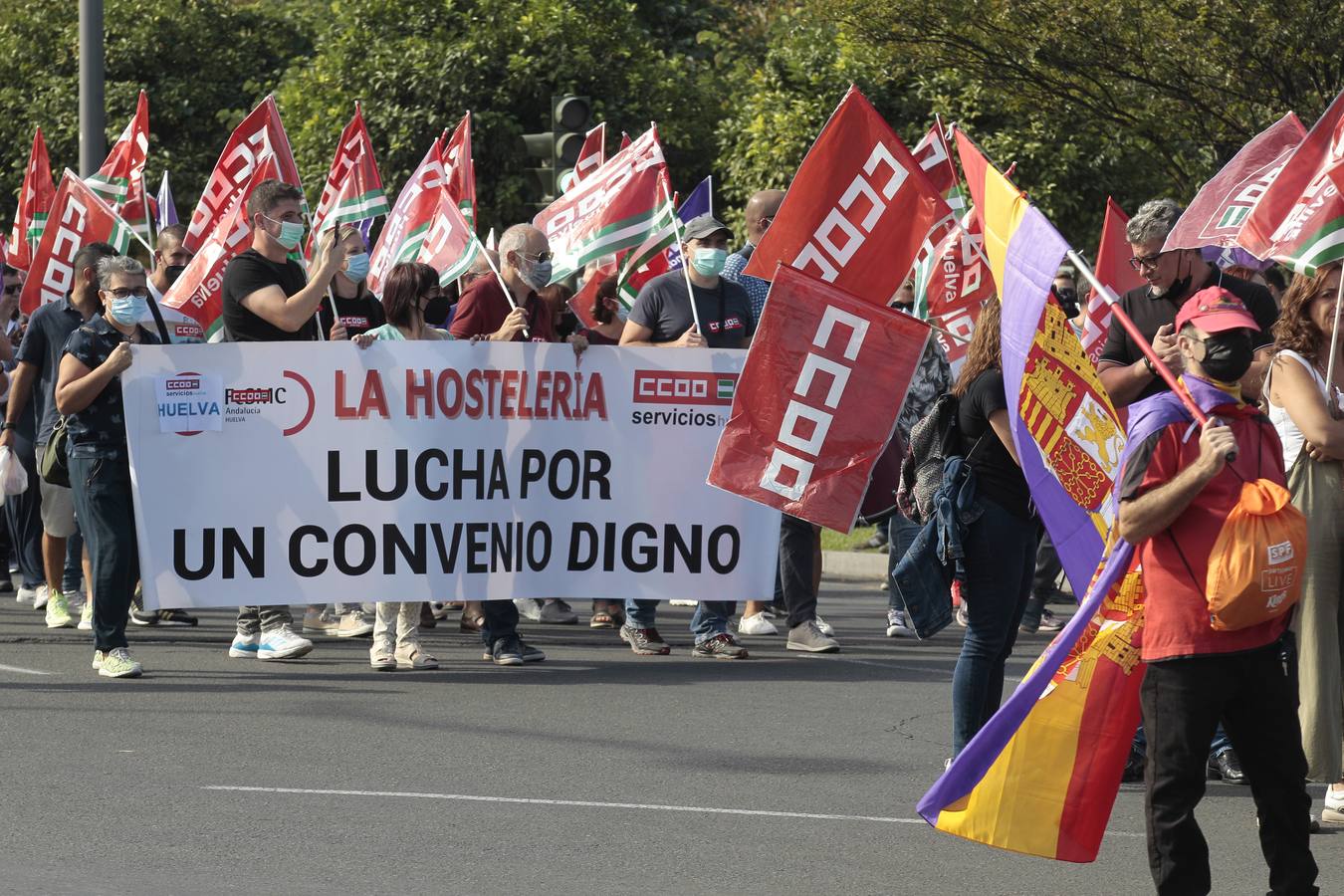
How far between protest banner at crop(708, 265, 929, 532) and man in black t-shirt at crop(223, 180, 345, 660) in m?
2.50

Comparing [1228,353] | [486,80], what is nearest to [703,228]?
[1228,353]

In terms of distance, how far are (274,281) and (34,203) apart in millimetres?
6948

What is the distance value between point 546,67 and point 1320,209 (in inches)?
766

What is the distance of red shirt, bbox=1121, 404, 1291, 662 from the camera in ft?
16.2

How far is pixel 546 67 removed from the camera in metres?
25.7

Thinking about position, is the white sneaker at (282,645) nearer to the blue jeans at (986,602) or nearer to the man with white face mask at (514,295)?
the man with white face mask at (514,295)

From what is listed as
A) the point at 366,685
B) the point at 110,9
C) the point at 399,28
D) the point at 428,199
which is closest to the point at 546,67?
the point at 399,28

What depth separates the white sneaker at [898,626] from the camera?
36.5 feet

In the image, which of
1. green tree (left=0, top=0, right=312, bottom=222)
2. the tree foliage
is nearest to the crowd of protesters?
the tree foliage

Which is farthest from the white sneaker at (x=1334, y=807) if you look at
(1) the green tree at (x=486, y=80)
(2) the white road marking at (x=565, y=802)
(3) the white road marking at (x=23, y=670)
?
(1) the green tree at (x=486, y=80)

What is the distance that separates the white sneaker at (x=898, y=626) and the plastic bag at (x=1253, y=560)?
20.5 feet

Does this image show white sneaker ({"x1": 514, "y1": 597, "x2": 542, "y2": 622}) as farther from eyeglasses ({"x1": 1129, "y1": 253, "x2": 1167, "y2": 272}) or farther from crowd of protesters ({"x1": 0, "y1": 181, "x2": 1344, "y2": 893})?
eyeglasses ({"x1": 1129, "y1": 253, "x2": 1167, "y2": 272})

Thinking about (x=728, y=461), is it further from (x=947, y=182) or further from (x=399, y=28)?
(x=399, y=28)

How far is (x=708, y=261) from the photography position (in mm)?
10219
